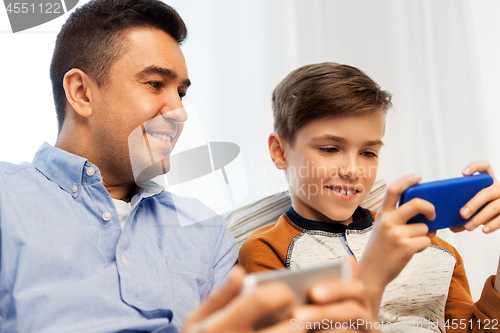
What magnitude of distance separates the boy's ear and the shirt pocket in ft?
1.04

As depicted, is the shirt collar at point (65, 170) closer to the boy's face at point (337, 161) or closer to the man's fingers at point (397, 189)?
the boy's face at point (337, 161)

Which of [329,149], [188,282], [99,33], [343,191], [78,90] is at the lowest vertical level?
[188,282]

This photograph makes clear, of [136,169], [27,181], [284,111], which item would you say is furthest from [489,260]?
[27,181]

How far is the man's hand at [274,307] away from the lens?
0.34m

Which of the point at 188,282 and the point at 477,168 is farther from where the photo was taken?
the point at 188,282

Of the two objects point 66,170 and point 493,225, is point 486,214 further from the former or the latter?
point 66,170

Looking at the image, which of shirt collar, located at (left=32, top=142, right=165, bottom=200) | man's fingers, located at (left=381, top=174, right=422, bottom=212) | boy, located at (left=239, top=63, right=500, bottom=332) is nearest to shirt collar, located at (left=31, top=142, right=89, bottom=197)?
shirt collar, located at (left=32, top=142, right=165, bottom=200)

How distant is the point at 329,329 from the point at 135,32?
84 centimetres

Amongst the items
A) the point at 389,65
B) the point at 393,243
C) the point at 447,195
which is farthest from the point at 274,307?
the point at 389,65

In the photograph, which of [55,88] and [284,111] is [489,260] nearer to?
[284,111]

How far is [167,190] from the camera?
108 cm

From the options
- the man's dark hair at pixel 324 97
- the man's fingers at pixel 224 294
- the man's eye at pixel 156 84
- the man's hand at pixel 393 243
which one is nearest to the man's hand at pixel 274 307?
the man's fingers at pixel 224 294

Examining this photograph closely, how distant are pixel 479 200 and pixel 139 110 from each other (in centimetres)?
74

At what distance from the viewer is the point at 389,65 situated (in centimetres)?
170
